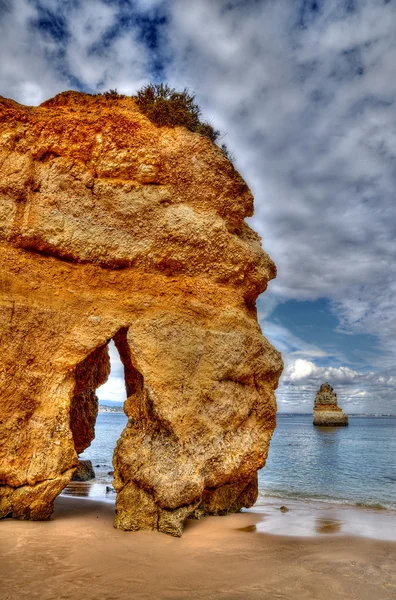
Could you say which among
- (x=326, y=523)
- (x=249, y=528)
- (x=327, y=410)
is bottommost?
(x=326, y=523)

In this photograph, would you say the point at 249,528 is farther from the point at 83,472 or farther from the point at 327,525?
the point at 83,472

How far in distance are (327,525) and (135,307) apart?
6.03 m

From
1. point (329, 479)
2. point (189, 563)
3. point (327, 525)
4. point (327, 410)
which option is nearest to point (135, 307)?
point (189, 563)

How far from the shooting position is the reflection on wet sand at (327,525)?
328 inches

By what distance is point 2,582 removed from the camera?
484 cm

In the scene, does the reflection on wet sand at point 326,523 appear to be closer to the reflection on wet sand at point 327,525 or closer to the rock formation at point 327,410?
the reflection on wet sand at point 327,525

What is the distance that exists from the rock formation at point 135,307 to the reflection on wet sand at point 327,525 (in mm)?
1467

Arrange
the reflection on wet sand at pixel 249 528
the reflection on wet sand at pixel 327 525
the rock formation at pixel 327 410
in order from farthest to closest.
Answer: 1. the rock formation at pixel 327 410
2. the reflection on wet sand at pixel 327 525
3. the reflection on wet sand at pixel 249 528

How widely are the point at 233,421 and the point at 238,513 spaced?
2.17 metres

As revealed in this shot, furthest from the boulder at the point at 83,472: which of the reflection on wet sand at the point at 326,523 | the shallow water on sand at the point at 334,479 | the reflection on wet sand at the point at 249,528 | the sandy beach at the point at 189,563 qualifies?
the reflection on wet sand at the point at 249,528

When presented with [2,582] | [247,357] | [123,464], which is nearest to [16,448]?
[123,464]

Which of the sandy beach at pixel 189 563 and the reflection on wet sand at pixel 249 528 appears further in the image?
the reflection on wet sand at pixel 249 528

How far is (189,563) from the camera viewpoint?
575 cm

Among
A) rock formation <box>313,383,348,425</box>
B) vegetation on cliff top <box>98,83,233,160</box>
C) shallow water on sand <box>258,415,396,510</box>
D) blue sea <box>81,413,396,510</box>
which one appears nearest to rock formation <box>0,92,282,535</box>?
vegetation on cliff top <box>98,83,233,160</box>
